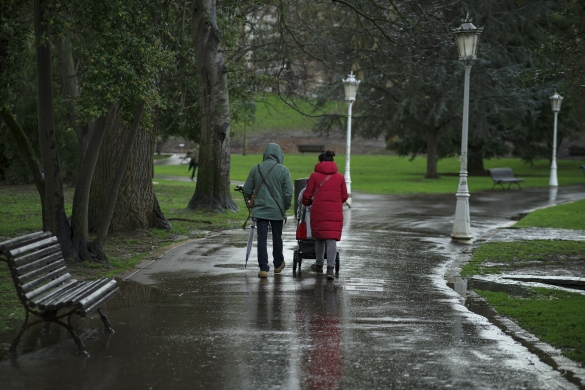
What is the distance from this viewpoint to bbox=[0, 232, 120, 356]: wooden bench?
22.9ft

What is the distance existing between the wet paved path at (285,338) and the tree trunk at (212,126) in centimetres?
933

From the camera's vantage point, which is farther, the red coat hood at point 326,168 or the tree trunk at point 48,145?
the tree trunk at point 48,145

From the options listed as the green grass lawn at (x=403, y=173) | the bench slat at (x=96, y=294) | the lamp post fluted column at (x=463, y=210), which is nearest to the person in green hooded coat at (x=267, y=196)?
the bench slat at (x=96, y=294)

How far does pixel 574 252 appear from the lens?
15555mm

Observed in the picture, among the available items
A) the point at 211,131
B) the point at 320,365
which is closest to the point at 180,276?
the point at 320,365

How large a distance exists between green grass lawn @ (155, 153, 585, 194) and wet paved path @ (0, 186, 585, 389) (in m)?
23.3

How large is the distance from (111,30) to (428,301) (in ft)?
17.6

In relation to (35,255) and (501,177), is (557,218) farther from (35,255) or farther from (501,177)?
(35,255)

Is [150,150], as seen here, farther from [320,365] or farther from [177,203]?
[320,365]

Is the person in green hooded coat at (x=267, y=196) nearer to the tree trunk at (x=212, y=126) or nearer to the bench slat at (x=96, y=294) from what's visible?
the bench slat at (x=96, y=294)

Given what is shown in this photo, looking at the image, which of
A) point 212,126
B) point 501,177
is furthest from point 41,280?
point 501,177

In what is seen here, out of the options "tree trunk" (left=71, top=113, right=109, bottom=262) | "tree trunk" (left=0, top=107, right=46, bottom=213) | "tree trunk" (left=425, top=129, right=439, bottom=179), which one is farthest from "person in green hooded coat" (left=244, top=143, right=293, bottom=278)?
"tree trunk" (left=425, top=129, right=439, bottom=179)

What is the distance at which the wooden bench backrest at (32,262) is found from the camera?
692cm

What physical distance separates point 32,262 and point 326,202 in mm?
5247
